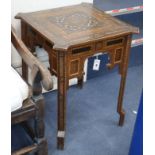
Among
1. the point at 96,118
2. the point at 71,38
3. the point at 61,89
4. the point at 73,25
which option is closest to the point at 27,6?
the point at 73,25

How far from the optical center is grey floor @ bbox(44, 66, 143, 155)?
1646 millimetres

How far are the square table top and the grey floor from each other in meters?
0.59

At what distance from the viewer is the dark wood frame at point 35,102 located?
1220mm

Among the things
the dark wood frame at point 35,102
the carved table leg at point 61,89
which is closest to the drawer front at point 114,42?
the carved table leg at point 61,89

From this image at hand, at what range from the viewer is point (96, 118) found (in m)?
1.85

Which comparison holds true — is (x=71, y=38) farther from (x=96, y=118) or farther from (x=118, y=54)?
(x=96, y=118)

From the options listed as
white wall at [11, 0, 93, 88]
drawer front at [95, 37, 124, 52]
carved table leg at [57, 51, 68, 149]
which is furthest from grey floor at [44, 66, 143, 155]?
drawer front at [95, 37, 124, 52]

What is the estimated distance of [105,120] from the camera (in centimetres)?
184

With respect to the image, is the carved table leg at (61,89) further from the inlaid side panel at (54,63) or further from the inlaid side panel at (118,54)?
the inlaid side panel at (118,54)

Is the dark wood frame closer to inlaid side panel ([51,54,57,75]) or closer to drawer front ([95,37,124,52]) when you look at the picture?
inlaid side panel ([51,54,57,75])

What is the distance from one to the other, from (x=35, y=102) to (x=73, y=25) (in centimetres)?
43

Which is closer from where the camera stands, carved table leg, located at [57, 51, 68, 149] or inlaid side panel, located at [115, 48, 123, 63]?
carved table leg, located at [57, 51, 68, 149]
